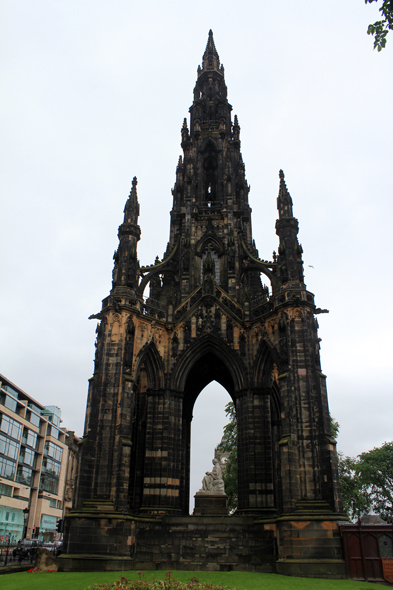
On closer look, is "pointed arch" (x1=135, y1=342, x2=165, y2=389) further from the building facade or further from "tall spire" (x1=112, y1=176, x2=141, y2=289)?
the building facade

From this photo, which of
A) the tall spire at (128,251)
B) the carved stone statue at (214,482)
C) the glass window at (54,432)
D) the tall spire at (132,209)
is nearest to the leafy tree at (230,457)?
the carved stone statue at (214,482)

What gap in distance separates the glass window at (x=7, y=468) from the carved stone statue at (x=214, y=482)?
100 feet

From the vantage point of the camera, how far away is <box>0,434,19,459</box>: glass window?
45834mm

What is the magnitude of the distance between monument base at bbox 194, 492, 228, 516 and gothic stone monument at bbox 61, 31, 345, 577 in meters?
0.88

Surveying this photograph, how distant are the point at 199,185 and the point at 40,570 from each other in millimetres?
23691

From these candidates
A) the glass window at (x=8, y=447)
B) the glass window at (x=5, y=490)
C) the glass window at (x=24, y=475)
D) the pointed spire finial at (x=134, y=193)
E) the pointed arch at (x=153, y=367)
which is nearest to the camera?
the pointed arch at (x=153, y=367)

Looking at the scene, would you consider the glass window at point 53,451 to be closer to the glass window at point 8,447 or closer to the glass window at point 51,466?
the glass window at point 51,466

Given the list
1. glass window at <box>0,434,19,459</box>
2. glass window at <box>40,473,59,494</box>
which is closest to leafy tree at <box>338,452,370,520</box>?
glass window at <box>0,434,19,459</box>

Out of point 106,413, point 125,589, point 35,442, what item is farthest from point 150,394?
point 35,442

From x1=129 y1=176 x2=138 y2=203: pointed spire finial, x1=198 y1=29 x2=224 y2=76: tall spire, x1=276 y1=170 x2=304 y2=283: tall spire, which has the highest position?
x1=198 y1=29 x2=224 y2=76: tall spire

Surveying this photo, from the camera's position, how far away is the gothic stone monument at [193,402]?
17.6 metres

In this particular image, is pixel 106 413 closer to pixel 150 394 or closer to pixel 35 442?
pixel 150 394

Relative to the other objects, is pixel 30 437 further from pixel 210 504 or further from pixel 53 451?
pixel 210 504

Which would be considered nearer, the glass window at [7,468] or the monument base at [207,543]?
the monument base at [207,543]
